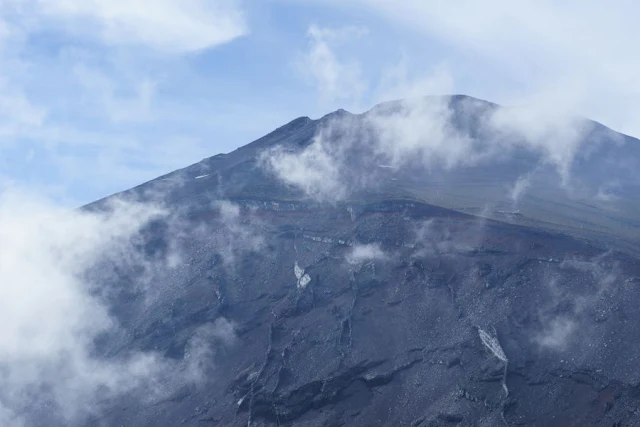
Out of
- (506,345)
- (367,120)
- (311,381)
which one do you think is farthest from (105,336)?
(367,120)

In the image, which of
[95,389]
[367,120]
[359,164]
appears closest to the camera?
[95,389]

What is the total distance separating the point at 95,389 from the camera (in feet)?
323

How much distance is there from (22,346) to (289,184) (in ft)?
144

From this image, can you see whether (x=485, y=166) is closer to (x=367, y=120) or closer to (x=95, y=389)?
(x=367, y=120)

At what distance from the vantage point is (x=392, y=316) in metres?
92.9

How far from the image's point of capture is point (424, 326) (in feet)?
294

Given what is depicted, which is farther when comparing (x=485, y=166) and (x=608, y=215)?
(x=485, y=166)

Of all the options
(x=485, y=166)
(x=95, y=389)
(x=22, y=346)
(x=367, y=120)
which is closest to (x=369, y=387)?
(x=95, y=389)

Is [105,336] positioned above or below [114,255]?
below

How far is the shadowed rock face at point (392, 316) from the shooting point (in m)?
79.1

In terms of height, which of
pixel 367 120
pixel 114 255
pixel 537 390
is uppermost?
pixel 367 120

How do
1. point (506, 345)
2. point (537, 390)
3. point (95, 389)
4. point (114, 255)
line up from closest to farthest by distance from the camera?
point (537, 390) → point (506, 345) → point (95, 389) → point (114, 255)

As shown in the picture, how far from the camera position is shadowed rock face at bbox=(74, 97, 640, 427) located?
79062 millimetres

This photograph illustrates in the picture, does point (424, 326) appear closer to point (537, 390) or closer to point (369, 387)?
point (369, 387)
